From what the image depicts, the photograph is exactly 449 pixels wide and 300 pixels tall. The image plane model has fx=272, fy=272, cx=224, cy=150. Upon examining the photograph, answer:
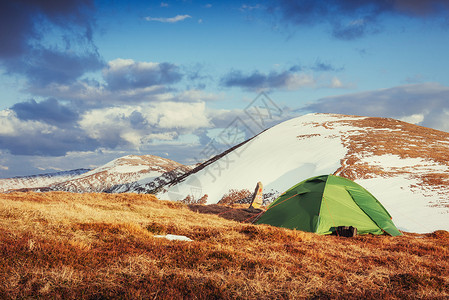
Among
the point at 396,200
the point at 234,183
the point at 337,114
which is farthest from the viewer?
the point at 337,114

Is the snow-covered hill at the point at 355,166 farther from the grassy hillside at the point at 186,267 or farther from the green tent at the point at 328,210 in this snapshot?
the grassy hillside at the point at 186,267

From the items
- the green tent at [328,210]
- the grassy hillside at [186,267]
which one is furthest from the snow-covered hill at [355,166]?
the grassy hillside at [186,267]

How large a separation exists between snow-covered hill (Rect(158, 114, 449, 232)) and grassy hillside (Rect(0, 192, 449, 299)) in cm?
1726

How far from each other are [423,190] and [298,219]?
20707mm

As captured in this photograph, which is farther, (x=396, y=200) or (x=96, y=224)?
(x=396, y=200)

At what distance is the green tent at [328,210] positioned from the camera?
14.0 metres

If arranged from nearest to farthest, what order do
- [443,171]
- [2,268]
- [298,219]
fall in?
[2,268] → [298,219] → [443,171]

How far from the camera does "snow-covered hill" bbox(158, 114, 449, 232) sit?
25609 mm

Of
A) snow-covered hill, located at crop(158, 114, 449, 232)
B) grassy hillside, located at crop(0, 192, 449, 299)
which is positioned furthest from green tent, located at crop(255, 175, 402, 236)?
snow-covered hill, located at crop(158, 114, 449, 232)

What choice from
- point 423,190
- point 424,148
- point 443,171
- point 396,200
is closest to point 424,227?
point 396,200

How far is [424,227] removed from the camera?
817 inches

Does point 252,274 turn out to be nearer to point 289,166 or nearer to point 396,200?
point 396,200

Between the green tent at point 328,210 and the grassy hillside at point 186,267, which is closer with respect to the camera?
the grassy hillside at point 186,267

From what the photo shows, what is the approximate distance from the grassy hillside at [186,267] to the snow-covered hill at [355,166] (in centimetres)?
1726
